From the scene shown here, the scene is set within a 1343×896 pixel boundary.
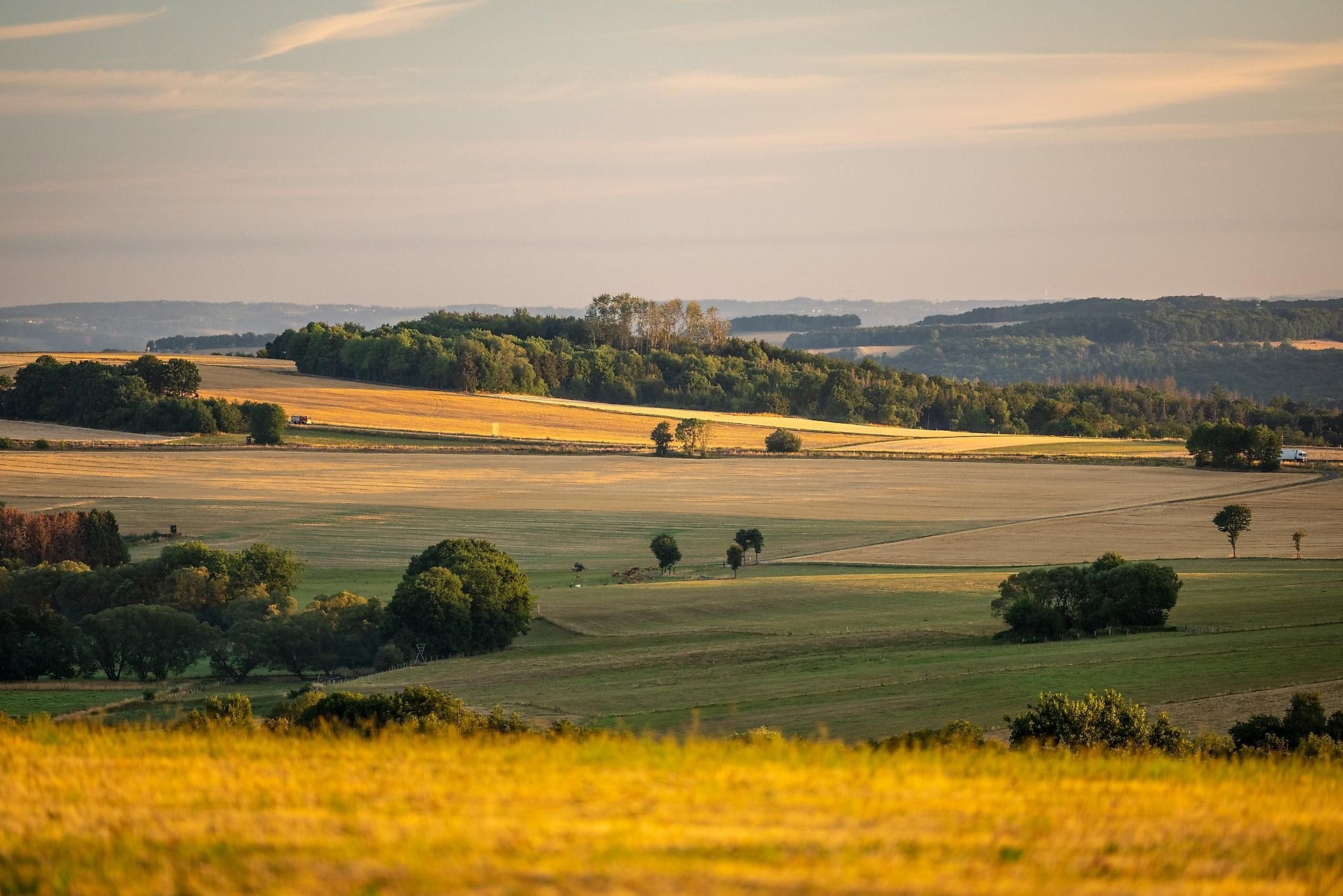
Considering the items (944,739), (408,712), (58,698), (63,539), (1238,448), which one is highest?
(1238,448)

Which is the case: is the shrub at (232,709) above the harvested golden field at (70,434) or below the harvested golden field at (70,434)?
below

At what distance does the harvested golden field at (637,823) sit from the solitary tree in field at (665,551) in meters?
51.0

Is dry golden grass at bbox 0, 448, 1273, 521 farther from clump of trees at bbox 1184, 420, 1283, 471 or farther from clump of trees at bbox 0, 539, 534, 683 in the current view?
clump of trees at bbox 0, 539, 534, 683

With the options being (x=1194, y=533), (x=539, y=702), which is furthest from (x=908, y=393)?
(x=539, y=702)

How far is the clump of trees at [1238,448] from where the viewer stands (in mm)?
98812

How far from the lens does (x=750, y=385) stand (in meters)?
172

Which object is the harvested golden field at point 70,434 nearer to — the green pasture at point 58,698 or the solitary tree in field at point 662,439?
the solitary tree in field at point 662,439

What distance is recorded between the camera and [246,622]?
2013 inches

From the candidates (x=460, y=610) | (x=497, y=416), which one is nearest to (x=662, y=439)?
(x=497, y=416)

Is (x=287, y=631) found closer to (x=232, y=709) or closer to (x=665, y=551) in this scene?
(x=232, y=709)

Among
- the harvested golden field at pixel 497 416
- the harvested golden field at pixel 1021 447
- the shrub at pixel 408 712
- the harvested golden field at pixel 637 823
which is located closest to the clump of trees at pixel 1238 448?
the harvested golden field at pixel 1021 447

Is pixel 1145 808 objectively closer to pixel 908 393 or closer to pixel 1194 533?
pixel 1194 533

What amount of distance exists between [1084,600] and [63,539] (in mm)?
51604

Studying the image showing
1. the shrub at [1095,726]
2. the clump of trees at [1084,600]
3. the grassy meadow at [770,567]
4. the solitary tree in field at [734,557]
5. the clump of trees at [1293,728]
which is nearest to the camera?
the shrub at [1095,726]
